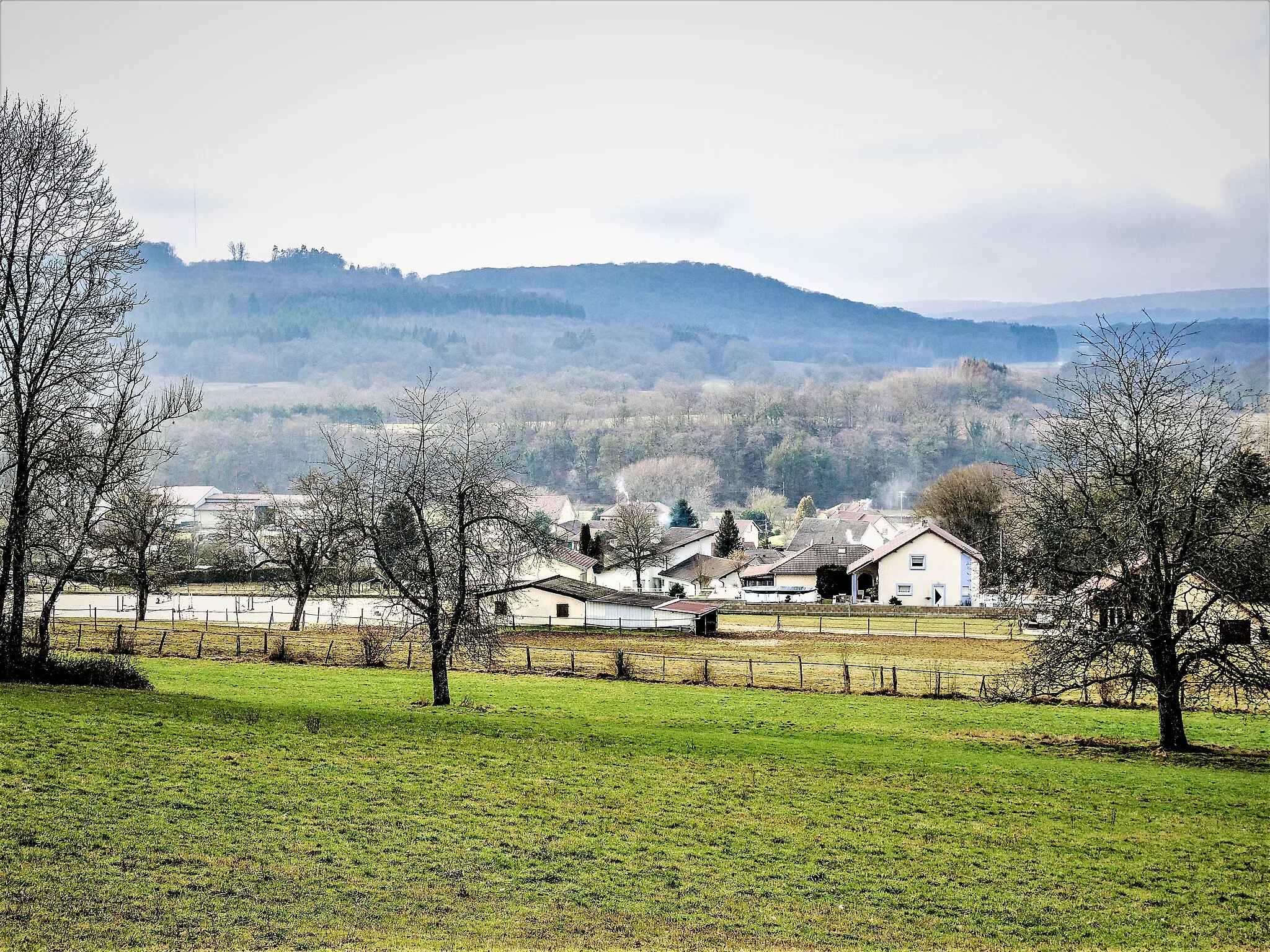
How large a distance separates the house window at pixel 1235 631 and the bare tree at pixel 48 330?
77.7 ft

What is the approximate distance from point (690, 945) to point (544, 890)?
2.24 meters

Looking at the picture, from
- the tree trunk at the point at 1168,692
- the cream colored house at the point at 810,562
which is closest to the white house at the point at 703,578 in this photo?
the cream colored house at the point at 810,562

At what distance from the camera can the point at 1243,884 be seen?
14.3 m

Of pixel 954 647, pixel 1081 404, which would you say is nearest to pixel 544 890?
pixel 1081 404

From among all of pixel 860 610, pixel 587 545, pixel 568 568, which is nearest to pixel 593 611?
pixel 860 610

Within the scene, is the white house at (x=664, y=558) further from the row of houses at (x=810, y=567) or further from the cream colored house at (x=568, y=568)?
the cream colored house at (x=568, y=568)

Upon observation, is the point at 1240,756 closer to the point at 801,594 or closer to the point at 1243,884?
the point at 1243,884

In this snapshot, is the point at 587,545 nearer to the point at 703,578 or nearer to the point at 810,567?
the point at 703,578

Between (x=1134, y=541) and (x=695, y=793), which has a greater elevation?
(x=1134, y=541)

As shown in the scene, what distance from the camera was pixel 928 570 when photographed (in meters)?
73.8

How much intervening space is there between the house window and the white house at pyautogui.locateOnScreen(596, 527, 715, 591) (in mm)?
71231

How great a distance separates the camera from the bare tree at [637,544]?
9088 centimetres

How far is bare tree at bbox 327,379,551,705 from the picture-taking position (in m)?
25.2

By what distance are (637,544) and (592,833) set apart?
74.6 metres
